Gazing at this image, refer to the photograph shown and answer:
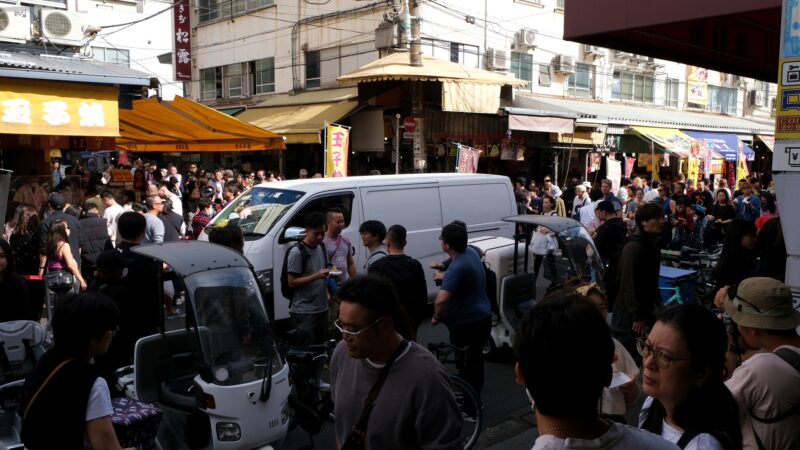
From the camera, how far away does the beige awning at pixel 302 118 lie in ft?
59.3

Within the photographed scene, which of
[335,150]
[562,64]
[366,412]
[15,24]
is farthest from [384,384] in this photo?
[562,64]

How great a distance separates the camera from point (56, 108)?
9148mm

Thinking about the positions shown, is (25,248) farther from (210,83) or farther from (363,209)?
(210,83)

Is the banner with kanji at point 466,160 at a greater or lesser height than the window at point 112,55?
lesser

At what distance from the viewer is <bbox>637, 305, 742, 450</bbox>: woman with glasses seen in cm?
229

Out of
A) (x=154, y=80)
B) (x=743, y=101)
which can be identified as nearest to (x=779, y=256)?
(x=154, y=80)

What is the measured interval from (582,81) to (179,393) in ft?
74.5

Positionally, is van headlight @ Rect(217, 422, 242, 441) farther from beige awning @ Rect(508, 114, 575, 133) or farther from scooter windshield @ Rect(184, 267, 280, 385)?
beige awning @ Rect(508, 114, 575, 133)

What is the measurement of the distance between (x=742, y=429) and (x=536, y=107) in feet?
60.2

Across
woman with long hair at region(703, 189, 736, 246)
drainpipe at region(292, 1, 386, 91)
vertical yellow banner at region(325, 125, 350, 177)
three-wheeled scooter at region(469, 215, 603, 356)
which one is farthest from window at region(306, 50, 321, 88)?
three-wheeled scooter at region(469, 215, 603, 356)

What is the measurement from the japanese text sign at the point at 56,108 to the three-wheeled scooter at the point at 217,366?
552 cm

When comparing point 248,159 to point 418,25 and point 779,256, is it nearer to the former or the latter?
point 418,25

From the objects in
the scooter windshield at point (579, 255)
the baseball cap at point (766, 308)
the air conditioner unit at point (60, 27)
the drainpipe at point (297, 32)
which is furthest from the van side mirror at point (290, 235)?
the drainpipe at point (297, 32)

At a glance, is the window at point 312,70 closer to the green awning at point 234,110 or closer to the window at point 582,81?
the green awning at point 234,110
